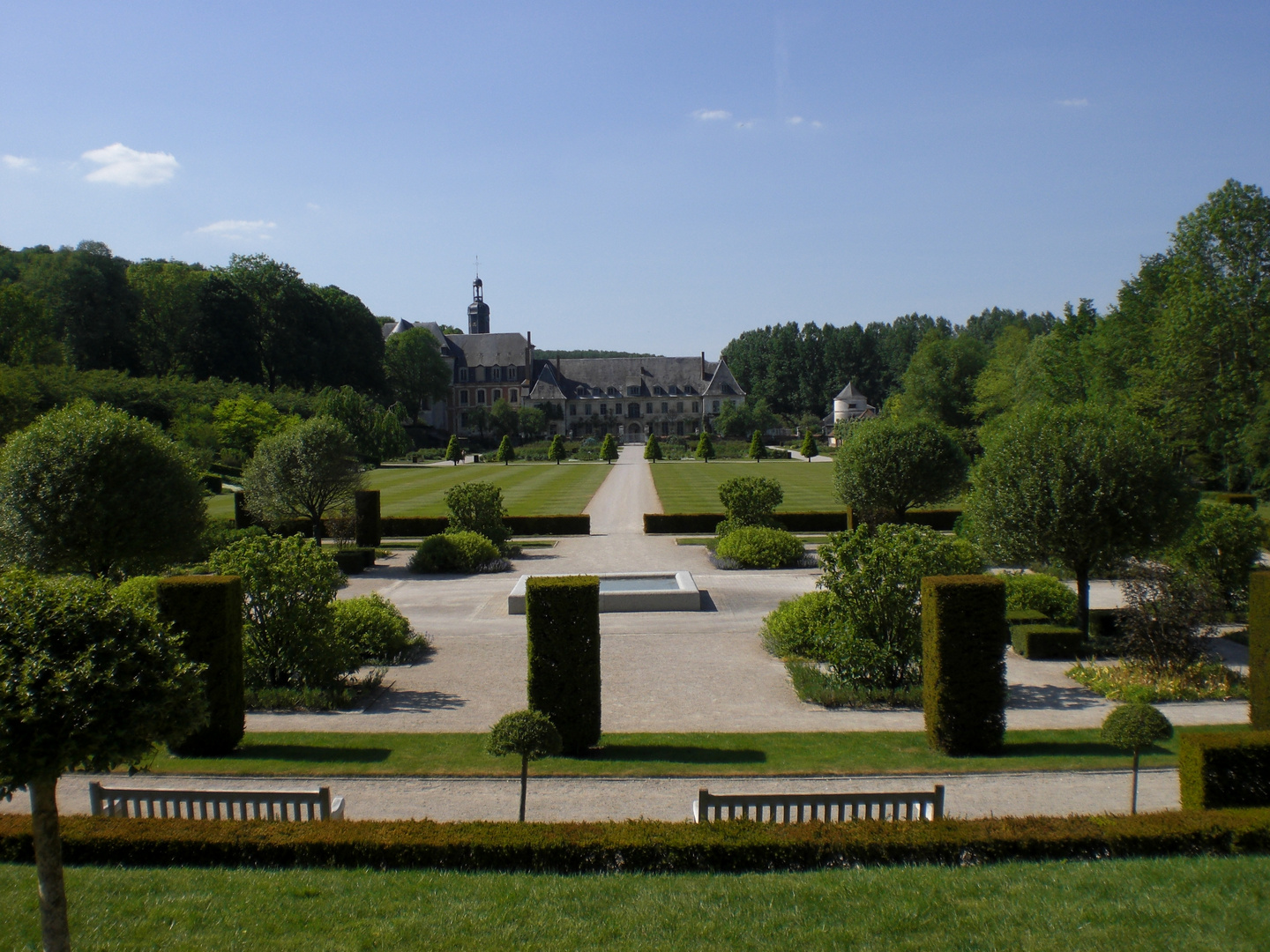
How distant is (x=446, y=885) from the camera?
19.2 feet

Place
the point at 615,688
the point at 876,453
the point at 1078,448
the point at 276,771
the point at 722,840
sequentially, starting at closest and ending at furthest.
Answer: the point at 722,840, the point at 276,771, the point at 615,688, the point at 1078,448, the point at 876,453

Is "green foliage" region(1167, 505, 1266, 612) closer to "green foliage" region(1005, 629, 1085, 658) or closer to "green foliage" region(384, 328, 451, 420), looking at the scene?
"green foliage" region(1005, 629, 1085, 658)

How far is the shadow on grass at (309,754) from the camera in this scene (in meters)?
9.66

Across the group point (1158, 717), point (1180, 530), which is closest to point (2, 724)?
point (1158, 717)

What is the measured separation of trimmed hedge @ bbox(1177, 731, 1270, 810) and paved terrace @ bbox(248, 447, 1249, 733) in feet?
12.1

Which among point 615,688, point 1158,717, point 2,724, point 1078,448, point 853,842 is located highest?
point 1078,448

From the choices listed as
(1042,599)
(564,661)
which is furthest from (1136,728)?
(1042,599)

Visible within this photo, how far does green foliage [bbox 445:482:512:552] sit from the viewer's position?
24.9 meters

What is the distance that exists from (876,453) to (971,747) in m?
13.9

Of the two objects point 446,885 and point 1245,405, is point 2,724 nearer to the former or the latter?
point 446,885

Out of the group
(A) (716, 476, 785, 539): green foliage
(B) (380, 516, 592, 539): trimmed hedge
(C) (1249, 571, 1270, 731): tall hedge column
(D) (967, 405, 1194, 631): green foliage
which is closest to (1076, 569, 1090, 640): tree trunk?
(D) (967, 405, 1194, 631): green foliage

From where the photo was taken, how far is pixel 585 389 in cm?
10025

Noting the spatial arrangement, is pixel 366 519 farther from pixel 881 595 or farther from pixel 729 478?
pixel 729 478

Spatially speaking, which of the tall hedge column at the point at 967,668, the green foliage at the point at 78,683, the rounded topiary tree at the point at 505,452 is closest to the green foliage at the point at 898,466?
the tall hedge column at the point at 967,668
